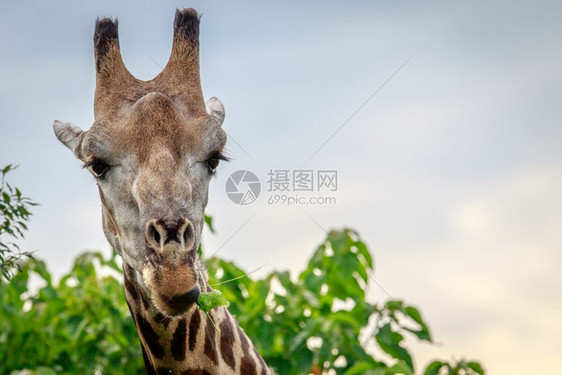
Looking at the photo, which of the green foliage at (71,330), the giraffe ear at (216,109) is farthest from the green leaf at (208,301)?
the green foliage at (71,330)

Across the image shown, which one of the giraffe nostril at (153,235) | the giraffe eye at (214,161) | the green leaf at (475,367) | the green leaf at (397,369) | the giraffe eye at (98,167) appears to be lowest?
the green leaf at (397,369)

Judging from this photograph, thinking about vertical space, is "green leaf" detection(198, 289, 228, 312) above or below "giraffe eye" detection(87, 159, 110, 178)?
below

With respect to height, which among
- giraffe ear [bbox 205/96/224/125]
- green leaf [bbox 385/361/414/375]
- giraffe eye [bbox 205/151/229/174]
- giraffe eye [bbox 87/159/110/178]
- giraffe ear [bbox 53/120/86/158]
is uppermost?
giraffe ear [bbox 205/96/224/125]

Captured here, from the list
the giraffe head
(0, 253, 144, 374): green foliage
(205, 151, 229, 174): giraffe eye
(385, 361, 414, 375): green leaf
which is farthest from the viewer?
(0, 253, 144, 374): green foliage

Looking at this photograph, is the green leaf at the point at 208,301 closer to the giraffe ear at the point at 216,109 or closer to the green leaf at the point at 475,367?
the giraffe ear at the point at 216,109

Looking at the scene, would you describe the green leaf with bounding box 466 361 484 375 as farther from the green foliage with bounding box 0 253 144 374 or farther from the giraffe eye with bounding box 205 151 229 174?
the green foliage with bounding box 0 253 144 374

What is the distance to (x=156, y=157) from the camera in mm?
5605

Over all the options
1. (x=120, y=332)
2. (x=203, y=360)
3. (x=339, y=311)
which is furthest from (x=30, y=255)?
(x=120, y=332)

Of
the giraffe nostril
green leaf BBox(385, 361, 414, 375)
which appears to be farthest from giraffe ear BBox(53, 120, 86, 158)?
green leaf BBox(385, 361, 414, 375)

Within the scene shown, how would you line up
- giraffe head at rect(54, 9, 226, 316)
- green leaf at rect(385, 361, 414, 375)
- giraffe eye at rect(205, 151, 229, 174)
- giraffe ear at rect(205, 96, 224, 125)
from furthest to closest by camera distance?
green leaf at rect(385, 361, 414, 375)
giraffe ear at rect(205, 96, 224, 125)
giraffe eye at rect(205, 151, 229, 174)
giraffe head at rect(54, 9, 226, 316)

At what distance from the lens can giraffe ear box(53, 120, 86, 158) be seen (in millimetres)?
6523

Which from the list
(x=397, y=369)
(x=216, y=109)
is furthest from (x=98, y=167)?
(x=397, y=369)

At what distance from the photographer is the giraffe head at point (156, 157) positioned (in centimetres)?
519

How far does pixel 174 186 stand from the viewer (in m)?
5.45
